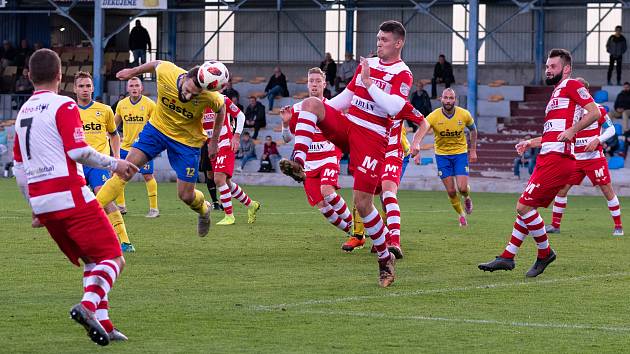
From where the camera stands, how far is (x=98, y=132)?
15883 mm

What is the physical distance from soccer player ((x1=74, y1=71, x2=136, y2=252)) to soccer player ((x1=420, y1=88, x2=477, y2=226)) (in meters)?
6.29

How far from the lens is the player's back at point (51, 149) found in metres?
8.16

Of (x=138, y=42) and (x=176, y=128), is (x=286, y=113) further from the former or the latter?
(x=138, y=42)

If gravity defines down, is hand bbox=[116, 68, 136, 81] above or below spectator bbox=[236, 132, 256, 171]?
above

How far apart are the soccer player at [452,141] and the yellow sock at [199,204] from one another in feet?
21.0

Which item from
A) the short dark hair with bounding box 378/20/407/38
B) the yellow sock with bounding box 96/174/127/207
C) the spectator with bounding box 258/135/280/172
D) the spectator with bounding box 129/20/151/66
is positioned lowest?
the spectator with bounding box 258/135/280/172

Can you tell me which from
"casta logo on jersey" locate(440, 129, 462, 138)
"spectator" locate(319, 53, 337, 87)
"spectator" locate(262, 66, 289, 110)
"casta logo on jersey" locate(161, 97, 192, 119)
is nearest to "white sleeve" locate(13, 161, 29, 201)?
"casta logo on jersey" locate(161, 97, 192, 119)

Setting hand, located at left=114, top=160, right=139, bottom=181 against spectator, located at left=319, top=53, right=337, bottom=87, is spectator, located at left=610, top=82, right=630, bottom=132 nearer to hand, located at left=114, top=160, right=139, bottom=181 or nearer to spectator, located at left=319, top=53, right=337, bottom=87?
spectator, located at left=319, top=53, right=337, bottom=87

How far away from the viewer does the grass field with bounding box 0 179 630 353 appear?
8.60 metres

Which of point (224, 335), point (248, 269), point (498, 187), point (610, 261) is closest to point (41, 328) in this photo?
point (224, 335)

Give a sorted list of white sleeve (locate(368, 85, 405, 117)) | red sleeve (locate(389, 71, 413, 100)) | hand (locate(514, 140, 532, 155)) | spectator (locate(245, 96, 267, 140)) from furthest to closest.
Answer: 1. spectator (locate(245, 96, 267, 140))
2. hand (locate(514, 140, 532, 155))
3. red sleeve (locate(389, 71, 413, 100))
4. white sleeve (locate(368, 85, 405, 117))

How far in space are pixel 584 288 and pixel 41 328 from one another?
208 inches

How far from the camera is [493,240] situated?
17031 mm

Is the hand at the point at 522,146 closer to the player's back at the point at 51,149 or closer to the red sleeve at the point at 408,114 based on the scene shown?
the red sleeve at the point at 408,114
